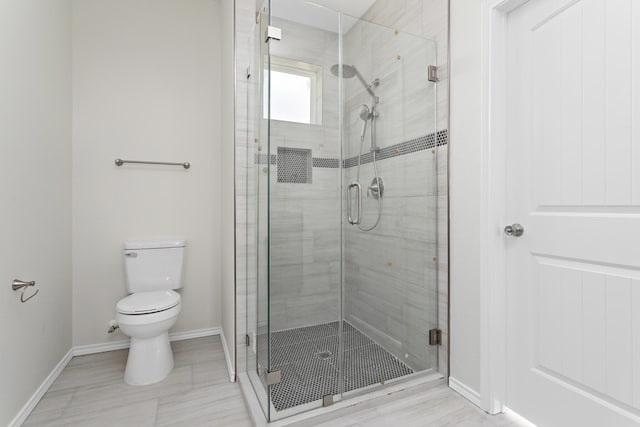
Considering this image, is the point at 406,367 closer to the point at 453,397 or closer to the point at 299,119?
the point at 453,397

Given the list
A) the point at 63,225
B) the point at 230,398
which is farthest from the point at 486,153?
the point at 63,225

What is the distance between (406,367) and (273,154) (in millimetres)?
1458

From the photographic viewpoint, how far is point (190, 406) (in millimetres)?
1681

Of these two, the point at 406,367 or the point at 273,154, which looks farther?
the point at 406,367

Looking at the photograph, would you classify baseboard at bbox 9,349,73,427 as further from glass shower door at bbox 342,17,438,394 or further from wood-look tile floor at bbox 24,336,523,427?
glass shower door at bbox 342,17,438,394

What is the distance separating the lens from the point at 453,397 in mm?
1714

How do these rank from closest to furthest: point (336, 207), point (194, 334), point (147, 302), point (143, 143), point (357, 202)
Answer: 1. point (336, 207)
2. point (357, 202)
3. point (147, 302)
4. point (143, 143)
5. point (194, 334)

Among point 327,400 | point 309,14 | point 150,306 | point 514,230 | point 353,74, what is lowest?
point 327,400

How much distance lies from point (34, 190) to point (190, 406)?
1414mm

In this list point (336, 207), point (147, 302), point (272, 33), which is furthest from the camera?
point (147, 302)

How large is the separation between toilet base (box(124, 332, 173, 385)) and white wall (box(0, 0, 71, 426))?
44 centimetres

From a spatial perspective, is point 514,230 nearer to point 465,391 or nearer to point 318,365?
point 465,391

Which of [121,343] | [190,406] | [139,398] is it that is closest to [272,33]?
[190,406]

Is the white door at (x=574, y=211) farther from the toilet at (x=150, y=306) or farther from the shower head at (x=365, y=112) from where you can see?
the toilet at (x=150, y=306)
